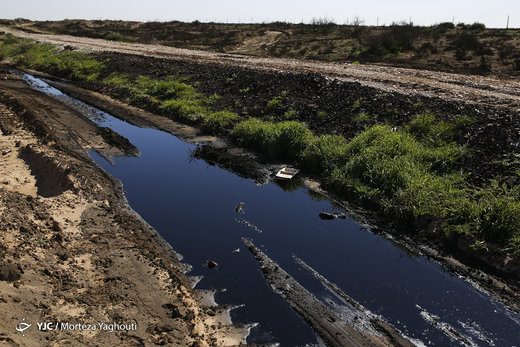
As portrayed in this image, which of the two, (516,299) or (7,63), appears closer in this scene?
(516,299)

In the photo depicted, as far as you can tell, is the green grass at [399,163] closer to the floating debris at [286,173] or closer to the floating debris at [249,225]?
the floating debris at [286,173]

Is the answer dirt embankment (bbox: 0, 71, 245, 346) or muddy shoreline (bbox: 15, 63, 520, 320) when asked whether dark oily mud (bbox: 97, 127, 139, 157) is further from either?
dirt embankment (bbox: 0, 71, 245, 346)

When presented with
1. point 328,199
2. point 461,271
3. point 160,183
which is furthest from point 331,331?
point 160,183

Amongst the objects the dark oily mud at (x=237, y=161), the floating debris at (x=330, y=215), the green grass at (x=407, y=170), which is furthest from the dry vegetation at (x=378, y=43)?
the floating debris at (x=330, y=215)

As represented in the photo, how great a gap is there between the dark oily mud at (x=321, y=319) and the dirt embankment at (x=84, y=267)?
1156 millimetres

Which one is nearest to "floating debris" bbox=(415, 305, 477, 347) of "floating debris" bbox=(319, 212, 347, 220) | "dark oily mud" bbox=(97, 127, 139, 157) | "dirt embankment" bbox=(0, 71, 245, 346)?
"dirt embankment" bbox=(0, 71, 245, 346)

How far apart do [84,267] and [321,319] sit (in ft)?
12.9

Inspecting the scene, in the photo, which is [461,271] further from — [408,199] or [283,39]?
[283,39]

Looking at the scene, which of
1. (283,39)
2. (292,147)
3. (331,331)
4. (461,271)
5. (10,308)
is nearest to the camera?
(10,308)

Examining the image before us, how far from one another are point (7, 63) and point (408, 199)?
31.7 metres

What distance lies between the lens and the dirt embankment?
17.7 feet

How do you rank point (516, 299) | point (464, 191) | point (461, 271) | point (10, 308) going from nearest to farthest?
point (10, 308), point (516, 299), point (461, 271), point (464, 191)

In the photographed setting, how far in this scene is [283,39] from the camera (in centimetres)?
4050

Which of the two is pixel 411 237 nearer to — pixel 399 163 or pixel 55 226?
pixel 399 163
